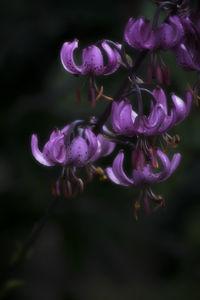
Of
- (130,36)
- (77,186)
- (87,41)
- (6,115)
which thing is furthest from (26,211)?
(130,36)

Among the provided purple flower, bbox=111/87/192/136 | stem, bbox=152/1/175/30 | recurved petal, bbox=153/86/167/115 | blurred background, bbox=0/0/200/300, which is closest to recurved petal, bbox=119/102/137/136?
purple flower, bbox=111/87/192/136

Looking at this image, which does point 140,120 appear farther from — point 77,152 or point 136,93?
point 77,152

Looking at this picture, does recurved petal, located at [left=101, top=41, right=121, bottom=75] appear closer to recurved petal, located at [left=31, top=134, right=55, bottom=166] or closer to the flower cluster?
the flower cluster

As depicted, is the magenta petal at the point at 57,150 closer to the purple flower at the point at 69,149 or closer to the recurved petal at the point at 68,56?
the purple flower at the point at 69,149

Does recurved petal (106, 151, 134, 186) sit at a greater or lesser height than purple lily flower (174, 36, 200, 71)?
lesser

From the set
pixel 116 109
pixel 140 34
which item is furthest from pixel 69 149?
pixel 140 34

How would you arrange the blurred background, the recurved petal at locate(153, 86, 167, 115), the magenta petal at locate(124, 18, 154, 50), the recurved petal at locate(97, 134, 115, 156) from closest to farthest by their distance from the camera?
the magenta petal at locate(124, 18, 154, 50)
the recurved petal at locate(153, 86, 167, 115)
the recurved petal at locate(97, 134, 115, 156)
the blurred background

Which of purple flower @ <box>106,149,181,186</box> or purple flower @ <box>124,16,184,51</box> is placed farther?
purple flower @ <box>106,149,181,186</box>

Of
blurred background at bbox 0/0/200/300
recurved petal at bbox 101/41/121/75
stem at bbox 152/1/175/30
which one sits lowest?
blurred background at bbox 0/0/200/300
